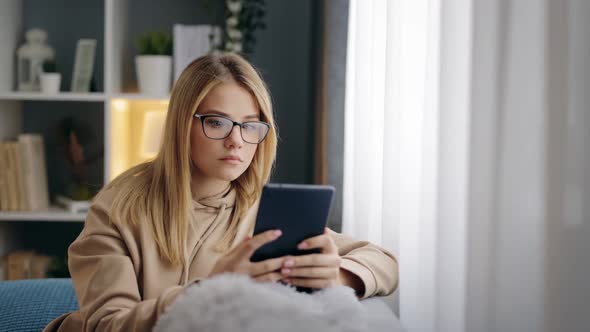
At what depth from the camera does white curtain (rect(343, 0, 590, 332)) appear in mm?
586

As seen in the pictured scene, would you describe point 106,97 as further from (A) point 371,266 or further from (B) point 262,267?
(B) point 262,267

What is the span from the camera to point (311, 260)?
33.9 inches

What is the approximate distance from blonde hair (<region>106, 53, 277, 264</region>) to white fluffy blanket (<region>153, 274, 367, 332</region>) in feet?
1.35

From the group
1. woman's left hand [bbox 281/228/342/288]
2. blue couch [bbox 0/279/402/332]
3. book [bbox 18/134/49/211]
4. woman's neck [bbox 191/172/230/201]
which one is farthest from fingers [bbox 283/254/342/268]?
book [bbox 18/134/49/211]

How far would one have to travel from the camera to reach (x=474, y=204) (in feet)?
2.56

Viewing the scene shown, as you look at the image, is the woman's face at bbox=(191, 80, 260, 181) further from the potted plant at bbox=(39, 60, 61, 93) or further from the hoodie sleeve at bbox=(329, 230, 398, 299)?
the potted plant at bbox=(39, 60, 61, 93)

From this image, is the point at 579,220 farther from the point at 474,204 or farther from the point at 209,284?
the point at 209,284

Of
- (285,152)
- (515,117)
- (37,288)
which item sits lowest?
(37,288)

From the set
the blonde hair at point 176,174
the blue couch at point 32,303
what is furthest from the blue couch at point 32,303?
the blonde hair at point 176,174

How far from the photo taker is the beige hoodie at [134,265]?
3.14 feet

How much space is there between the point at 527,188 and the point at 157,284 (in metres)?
0.69

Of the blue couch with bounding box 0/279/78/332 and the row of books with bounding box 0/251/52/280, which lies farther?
the row of books with bounding box 0/251/52/280

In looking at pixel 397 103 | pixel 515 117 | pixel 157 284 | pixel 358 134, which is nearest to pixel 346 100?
pixel 358 134

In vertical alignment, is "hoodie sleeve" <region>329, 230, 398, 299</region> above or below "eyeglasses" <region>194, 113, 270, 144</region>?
below
